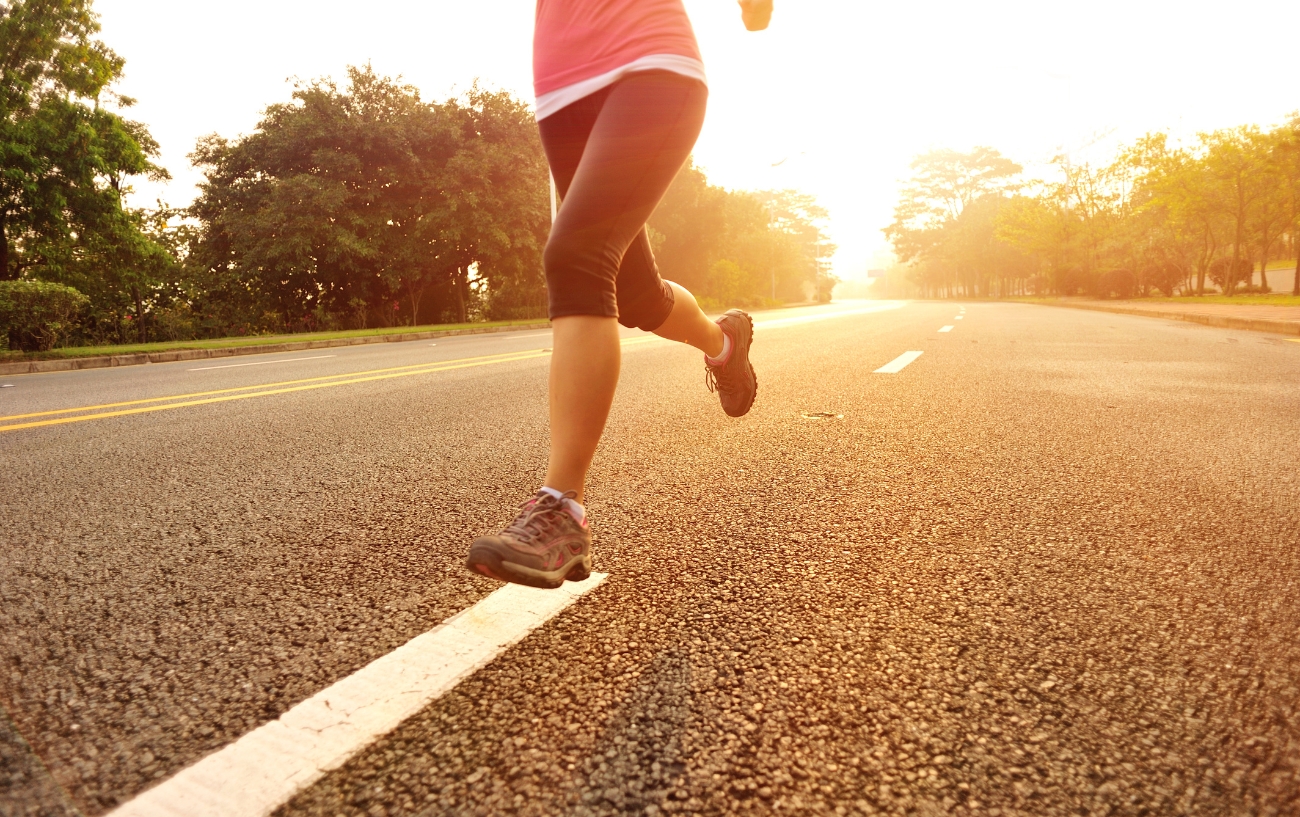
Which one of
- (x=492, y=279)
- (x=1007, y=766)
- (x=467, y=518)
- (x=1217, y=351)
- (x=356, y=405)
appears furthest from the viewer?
(x=492, y=279)

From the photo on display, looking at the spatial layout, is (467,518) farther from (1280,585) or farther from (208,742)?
(1280,585)

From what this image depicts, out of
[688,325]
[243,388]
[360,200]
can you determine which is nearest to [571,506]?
[688,325]

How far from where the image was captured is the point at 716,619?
5.32ft

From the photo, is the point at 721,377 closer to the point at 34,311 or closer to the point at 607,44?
the point at 607,44

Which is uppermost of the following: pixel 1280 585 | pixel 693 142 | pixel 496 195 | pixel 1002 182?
pixel 1002 182

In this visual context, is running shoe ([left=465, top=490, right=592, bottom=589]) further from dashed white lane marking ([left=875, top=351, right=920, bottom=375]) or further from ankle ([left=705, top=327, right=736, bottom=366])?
dashed white lane marking ([left=875, top=351, right=920, bottom=375])

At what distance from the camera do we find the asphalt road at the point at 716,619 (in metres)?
1.11

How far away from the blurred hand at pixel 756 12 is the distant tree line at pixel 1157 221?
104 ft

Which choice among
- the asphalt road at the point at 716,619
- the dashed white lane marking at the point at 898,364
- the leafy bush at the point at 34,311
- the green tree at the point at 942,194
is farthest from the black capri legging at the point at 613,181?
the green tree at the point at 942,194

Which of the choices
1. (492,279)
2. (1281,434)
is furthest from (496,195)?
(1281,434)

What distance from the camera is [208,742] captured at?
1.18 metres

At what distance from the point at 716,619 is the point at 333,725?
0.74 meters

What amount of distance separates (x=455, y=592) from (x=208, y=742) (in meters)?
0.65

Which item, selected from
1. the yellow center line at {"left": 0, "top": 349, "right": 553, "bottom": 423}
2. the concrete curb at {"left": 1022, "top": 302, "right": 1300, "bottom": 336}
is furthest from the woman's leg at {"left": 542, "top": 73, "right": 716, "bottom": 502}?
the concrete curb at {"left": 1022, "top": 302, "right": 1300, "bottom": 336}
